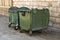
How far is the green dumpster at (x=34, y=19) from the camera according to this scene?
6.02 meters

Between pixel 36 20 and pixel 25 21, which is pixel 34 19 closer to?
pixel 36 20

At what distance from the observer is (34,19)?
239 inches

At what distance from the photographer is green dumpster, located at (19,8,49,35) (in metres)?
6.02

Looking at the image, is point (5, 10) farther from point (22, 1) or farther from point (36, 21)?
point (36, 21)

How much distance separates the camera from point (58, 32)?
670cm

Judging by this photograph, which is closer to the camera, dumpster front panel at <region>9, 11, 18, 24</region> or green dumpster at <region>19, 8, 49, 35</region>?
green dumpster at <region>19, 8, 49, 35</region>

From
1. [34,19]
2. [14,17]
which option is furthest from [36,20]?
[14,17]

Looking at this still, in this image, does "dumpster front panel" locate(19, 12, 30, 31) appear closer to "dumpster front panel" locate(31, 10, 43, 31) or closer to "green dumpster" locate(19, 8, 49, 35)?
"green dumpster" locate(19, 8, 49, 35)

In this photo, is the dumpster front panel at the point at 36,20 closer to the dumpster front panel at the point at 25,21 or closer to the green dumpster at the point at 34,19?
the green dumpster at the point at 34,19

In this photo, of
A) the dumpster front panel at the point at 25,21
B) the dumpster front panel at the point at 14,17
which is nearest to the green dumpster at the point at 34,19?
the dumpster front panel at the point at 25,21

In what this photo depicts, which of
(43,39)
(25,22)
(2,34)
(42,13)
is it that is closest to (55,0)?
(42,13)

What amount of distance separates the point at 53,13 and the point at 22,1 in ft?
8.76

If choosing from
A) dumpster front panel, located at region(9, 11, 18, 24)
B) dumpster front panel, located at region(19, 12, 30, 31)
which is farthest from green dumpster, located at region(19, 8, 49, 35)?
dumpster front panel, located at region(9, 11, 18, 24)

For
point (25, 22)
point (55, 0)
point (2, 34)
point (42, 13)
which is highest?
point (55, 0)
